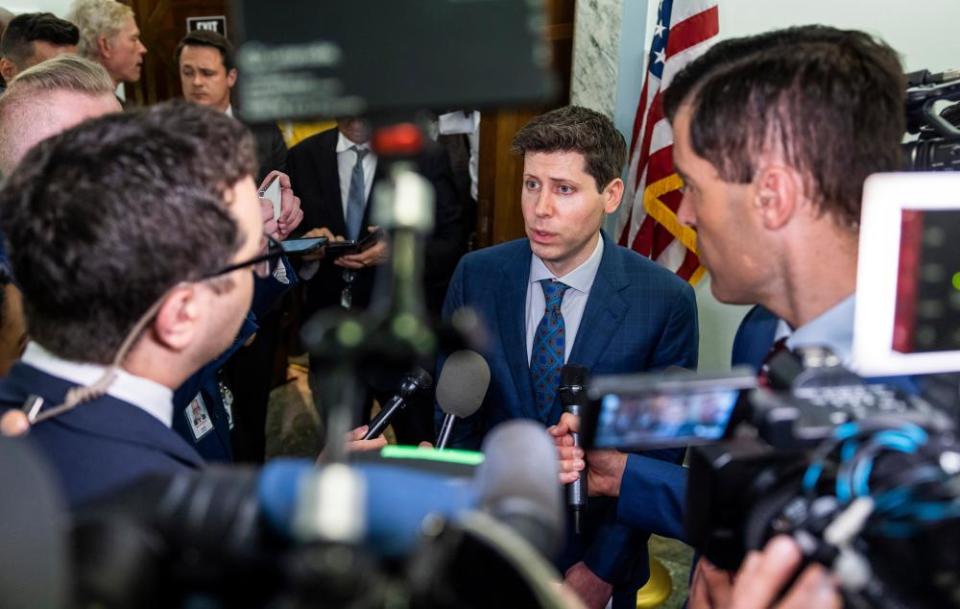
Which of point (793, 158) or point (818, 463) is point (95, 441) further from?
point (793, 158)

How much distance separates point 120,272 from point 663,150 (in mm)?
2442

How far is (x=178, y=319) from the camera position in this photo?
101cm

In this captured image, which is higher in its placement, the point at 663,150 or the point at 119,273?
the point at 663,150

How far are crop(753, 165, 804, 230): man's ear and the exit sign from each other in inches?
157

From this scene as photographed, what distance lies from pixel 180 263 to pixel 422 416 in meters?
2.14

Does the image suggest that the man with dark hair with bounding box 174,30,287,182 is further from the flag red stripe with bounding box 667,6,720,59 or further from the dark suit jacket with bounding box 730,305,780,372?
the dark suit jacket with bounding box 730,305,780,372

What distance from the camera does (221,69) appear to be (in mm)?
3732

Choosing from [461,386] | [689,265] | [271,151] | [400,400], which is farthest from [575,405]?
[271,151]

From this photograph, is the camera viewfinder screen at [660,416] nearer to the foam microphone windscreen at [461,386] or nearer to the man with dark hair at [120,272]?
the man with dark hair at [120,272]

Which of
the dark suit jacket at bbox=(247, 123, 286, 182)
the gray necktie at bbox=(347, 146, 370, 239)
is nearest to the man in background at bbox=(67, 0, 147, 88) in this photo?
the dark suit jacket at bbox=(247, 123, 286, 182)

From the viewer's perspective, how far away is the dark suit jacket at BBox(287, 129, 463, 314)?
3.29m

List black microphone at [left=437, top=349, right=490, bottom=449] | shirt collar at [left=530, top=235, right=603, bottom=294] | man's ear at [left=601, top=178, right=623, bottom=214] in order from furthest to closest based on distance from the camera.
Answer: man's ear at [left=601, top=178, right=623, bottom=214] → shirt collar at [left=530, top=235, right=603, bottom=294] → black microphone at [left=437, top=349, right=490, bottom=449]

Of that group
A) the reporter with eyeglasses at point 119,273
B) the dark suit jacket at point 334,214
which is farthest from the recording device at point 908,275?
the dark suit jacket at point 334,214

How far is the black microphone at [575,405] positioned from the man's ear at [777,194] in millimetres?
448
